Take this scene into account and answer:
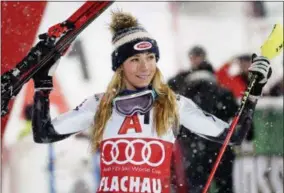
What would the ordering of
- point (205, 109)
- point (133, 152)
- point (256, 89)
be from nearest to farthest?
point (133, 152)
point (256, 89)
point (205, 109)

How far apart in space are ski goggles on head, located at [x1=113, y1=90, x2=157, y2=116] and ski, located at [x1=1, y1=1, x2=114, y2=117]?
0.23 metres

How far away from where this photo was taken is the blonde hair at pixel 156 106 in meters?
2.25

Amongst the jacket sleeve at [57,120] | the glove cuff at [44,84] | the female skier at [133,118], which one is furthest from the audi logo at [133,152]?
the glove cuff at [44,84]

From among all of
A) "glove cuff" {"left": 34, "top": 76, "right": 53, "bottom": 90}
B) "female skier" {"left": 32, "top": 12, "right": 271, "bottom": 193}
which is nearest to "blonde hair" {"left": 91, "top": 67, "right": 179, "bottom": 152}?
"female skier" {"left": 32, "top": 12, "right": 271, "bottom": 193}

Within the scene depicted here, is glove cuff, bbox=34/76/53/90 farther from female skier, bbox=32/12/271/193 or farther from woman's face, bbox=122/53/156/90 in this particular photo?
woman's face, bbox=122/53/156/90

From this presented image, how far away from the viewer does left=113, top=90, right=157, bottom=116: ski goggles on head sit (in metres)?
2.24

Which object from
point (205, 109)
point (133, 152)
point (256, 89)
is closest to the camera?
point (133, 152)

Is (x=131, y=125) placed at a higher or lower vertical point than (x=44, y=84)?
lower

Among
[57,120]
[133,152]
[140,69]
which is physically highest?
[140,69]

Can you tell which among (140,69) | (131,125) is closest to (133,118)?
(131,125)

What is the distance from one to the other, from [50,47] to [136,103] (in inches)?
11.5

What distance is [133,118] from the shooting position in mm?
2246

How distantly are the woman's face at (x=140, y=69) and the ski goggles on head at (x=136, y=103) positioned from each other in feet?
0.10

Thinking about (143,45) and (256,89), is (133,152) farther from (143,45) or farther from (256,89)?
(256,89)
